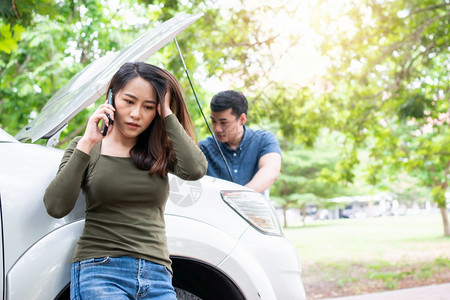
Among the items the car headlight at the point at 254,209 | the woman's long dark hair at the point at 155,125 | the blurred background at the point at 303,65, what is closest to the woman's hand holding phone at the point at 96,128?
the woman's long dark hair at the point at 155,125

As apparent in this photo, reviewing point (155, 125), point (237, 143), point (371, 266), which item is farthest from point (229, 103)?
point (371, 266)

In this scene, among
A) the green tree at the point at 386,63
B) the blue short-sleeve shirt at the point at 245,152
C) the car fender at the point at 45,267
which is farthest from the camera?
the green tree at the point at 386,63

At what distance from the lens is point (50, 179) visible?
2.10m

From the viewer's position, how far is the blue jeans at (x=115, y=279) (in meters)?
1.96

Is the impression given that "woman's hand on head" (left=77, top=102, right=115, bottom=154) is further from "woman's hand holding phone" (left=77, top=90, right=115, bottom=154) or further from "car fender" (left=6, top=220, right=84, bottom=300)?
"car fender" (left=6, top=220, right=84, bottom=300)

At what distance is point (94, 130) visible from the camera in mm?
2002

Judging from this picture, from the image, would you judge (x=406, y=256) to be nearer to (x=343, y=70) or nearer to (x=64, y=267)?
(x=343, y=70)

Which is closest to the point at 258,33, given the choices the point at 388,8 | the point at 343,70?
the point at 343,70

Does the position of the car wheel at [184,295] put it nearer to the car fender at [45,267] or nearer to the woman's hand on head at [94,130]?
the car fender at [45,267]

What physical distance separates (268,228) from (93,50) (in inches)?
366

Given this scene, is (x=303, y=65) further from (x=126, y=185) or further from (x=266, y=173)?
(x=126, y=185)

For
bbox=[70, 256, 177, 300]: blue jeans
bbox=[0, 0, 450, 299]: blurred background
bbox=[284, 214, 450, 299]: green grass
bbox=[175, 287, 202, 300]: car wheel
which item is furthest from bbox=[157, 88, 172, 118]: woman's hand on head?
bbox=[284, 214, 450, 299]: green grass

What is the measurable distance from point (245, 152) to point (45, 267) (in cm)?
198

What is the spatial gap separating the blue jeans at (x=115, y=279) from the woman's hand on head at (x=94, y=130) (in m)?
0.41
